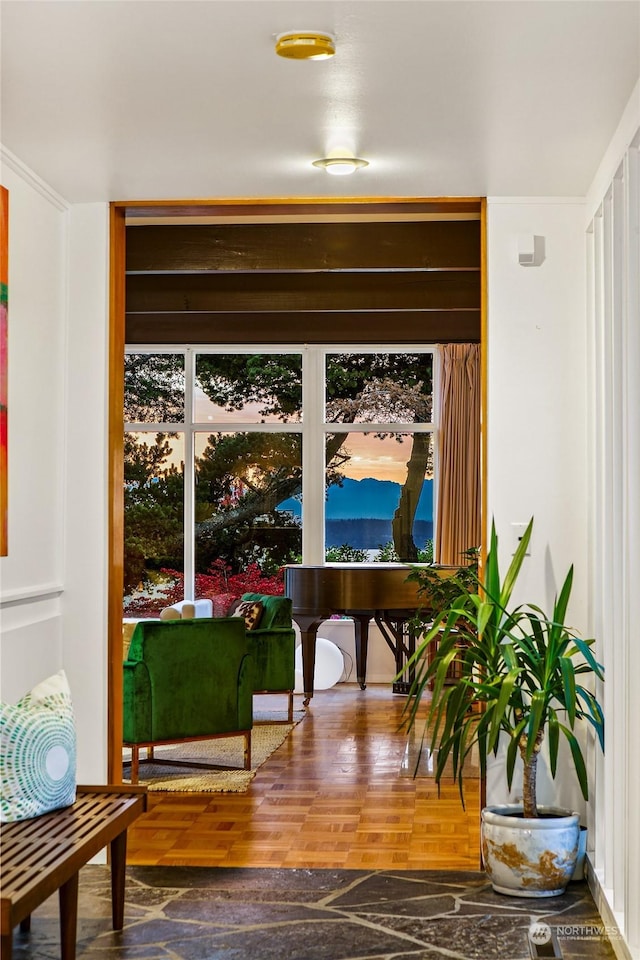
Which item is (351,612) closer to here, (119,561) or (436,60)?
(119,561)

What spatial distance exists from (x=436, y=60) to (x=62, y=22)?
38.7 inches

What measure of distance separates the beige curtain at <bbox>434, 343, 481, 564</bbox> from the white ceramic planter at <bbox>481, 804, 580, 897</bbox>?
5410mm

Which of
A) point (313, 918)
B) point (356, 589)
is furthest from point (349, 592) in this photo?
point (313, 918)

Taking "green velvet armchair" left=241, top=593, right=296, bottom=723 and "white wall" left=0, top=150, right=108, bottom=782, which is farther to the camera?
"green velvet armchair" left=241, top=593, right=296, bottom=723

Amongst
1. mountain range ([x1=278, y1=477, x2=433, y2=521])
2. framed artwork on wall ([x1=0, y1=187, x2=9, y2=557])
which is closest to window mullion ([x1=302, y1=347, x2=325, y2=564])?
mountain range ([x1=278, y1=477, x2=433, y2=521])

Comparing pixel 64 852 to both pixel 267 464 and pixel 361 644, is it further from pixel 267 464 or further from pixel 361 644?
pixel 267 464

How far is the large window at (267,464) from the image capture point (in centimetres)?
942

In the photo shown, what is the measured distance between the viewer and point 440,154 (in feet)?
12.2

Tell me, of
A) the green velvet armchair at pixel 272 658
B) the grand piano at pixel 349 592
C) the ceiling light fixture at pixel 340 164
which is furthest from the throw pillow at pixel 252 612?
the ceiling light fixture at pixel 340 164

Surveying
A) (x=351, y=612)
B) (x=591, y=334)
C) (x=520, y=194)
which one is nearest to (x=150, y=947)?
(x=591, y=334)

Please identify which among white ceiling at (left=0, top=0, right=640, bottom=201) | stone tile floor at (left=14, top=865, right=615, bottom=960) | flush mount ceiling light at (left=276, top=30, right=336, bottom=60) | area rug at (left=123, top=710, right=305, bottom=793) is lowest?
area rug at (left=123, top=710, right=305, bottom=793)

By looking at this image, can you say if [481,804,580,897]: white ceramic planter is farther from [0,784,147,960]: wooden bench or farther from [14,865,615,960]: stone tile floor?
[0,784,147,960]: wooden bench

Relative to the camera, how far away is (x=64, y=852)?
2.89m

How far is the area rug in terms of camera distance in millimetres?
5480
